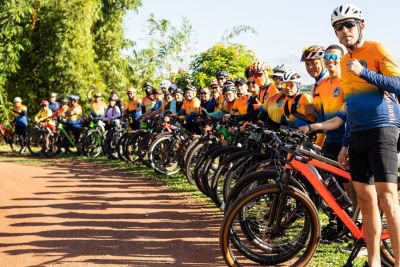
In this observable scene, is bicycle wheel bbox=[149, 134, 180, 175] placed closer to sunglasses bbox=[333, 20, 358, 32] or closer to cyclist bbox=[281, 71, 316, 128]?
cyclist bbox=[281, 71, 316, 128]

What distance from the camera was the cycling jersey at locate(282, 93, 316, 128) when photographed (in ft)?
21.7

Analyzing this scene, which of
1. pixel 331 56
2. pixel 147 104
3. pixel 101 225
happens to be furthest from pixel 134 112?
pixel 331 56

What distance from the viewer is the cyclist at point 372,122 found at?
4.21 m

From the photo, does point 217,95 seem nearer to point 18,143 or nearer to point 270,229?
point 270,229

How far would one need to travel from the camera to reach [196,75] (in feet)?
59.7

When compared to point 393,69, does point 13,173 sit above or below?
below

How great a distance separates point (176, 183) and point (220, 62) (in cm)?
837

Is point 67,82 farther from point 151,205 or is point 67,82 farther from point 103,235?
point 103,235

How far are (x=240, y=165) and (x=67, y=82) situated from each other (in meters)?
15.0

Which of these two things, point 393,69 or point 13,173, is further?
point 13,173

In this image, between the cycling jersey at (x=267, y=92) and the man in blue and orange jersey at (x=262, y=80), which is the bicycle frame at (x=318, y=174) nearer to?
the cycling jersey at (x=267, y=92)

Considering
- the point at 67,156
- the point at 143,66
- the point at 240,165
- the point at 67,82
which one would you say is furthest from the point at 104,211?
the point at 143,66

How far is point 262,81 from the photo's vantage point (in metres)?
8.95

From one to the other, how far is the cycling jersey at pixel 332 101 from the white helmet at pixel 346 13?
5.38ft
